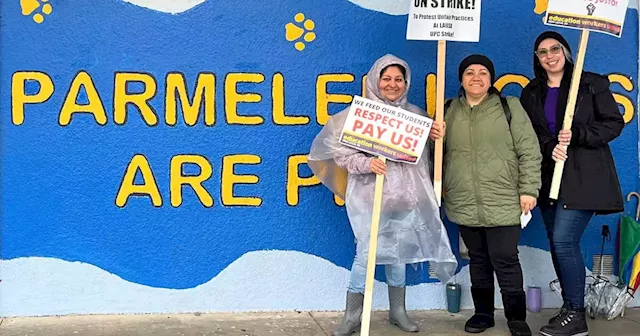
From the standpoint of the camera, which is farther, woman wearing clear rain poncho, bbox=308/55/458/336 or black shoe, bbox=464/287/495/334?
black shoe, bbox=464/287/495/334

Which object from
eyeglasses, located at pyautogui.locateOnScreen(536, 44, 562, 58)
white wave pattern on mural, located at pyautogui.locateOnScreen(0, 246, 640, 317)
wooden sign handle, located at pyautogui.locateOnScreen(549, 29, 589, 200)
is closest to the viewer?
wooden sign handle, located at pyautogui.locateOnScreen(549, 29, 589, 200)

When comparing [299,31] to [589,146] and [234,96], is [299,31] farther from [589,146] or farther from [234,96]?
[589,146]

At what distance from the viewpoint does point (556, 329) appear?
439cm

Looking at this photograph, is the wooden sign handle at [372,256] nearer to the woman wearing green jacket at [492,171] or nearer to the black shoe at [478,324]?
the woman wearing green jacket at [492,171]

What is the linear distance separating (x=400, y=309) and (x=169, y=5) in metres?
2.48

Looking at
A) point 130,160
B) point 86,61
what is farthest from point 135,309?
point 86,61

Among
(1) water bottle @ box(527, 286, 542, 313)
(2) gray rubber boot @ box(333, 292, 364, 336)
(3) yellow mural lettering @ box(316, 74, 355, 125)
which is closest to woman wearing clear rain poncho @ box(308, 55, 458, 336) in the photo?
(2) gray rubber boot @ box(333, 292, 364, 336)

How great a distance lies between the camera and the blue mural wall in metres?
4.59

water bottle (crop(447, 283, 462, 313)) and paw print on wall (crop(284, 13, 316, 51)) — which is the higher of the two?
paw print on wall (crop(284, 13, 316, 51))

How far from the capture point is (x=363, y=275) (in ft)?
14.3

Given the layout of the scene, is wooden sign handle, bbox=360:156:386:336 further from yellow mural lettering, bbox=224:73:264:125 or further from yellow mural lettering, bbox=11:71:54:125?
yellow mural lettering, bbox=11:71:54:125

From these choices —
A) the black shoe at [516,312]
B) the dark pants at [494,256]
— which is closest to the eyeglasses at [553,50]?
the dark pants at [494,256]

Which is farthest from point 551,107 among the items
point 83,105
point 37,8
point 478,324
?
point 37,8

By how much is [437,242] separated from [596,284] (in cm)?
134
